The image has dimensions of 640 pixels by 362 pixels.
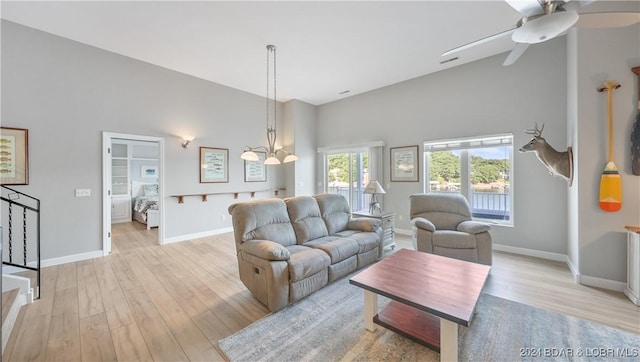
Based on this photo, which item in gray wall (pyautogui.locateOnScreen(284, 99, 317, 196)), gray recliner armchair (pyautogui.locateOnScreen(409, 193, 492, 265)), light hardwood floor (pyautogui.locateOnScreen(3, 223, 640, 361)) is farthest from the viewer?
gray wall (pyautogui.locateOnScreen(284, 99, 317, 196))

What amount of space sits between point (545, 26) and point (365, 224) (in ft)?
9.37

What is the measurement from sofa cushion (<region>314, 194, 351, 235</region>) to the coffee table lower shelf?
1.63 m

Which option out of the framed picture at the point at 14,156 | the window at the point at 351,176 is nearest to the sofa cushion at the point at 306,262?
the window at the point at 351,176

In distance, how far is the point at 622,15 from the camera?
170 cm

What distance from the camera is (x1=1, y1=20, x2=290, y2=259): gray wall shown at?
11.4 feet

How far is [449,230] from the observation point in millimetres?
3682

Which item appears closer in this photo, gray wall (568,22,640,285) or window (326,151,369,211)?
gray wall (568,22,640,285)

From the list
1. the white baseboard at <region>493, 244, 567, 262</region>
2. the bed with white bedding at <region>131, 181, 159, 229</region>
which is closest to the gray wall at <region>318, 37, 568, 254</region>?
the white baseboard at <region>493, 244, 567, 262</region>

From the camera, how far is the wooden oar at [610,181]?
268cm

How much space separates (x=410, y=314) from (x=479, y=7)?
12.1 feet

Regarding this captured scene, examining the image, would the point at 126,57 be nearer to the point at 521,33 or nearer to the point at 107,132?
the point at 107,132

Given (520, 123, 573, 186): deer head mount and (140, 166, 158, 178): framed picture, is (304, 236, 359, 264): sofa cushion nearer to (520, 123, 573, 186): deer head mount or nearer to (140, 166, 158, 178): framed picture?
(520, 123, 573, 186): deer head mount

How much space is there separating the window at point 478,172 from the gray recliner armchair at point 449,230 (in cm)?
102

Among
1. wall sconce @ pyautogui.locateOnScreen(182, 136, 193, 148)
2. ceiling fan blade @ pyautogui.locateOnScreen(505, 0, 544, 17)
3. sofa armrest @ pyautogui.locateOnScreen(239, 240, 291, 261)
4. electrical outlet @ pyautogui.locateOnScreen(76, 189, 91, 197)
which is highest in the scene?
ceiling fan blade @ pyautogui.locateOnScreen(505, 0, 544, 17)
